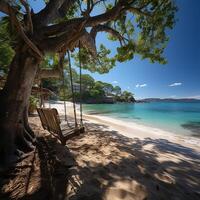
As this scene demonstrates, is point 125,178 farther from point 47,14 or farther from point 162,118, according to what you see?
point 162,118

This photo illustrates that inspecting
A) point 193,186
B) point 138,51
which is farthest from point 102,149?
point 138,51

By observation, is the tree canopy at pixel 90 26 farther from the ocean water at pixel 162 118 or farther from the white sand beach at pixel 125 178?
the ocean water at pixel 162 118

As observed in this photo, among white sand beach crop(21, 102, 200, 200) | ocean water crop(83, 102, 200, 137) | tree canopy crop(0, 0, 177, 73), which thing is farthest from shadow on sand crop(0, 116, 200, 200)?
ocean water crop(83, 102, 200, 137)

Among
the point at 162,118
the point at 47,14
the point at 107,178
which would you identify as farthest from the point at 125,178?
the point at 162,118

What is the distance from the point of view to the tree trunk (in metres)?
3.19

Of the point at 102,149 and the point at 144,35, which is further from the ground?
the point at 144,35

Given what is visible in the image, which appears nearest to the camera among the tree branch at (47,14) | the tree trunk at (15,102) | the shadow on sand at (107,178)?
the shadow on sand at (107,178)

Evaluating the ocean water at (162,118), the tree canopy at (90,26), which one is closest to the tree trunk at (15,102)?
the tree canopy at (90,26)

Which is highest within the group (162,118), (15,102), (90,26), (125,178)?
(90,26)

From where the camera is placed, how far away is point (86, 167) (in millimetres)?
2949

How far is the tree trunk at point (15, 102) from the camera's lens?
3.19m

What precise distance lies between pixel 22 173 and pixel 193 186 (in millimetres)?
3420

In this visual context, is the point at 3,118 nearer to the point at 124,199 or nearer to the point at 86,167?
the point at 86,167

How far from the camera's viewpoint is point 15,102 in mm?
3322
